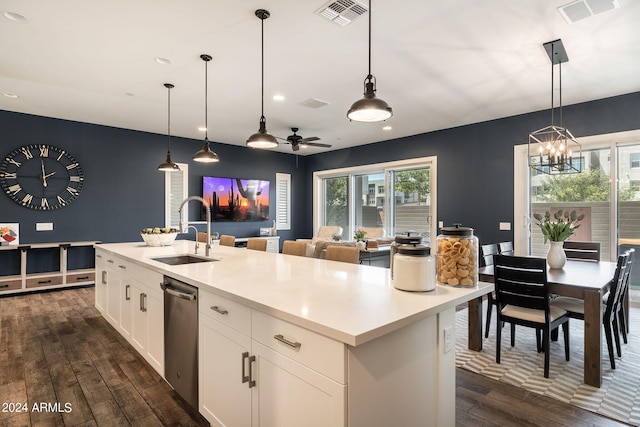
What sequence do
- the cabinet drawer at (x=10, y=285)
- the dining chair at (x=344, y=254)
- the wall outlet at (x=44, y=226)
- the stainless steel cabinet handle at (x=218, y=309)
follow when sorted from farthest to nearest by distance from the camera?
the wall outlet at (x=44, y=226), the cabinet drawer at (x=10, y=285), the dining chair at (x=344, y=254), the stainless steel cabinet handle at (x=218, y=309)

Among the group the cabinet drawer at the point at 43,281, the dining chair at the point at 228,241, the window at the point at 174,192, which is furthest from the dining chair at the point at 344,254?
the cabinet drawer at the point at 43,281

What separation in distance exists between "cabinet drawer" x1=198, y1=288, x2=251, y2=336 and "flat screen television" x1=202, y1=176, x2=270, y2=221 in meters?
5.39

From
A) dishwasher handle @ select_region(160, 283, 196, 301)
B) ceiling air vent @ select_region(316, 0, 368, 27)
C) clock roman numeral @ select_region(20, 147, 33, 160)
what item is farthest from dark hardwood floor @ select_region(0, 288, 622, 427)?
clock roman numeral @ select_region(20, 147, 33, 160)

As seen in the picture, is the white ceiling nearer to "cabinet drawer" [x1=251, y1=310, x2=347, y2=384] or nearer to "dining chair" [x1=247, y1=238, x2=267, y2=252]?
"dining chair" [x1=247, y1=238, x2=267, y2=252]

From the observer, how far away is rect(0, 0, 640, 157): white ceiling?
8.50 feet

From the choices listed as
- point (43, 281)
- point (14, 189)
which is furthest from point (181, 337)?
point (14, 189)

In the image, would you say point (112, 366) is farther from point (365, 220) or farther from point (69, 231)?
point (365, 220)

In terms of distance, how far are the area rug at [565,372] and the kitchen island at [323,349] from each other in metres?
1.29

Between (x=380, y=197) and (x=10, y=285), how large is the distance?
21.7 feet

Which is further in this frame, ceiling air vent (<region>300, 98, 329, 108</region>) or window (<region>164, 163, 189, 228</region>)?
window (<region>164, 163, 189, 228</region>)

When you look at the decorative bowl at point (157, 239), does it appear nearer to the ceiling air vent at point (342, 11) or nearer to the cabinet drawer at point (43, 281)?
the cabinet drawer at point (43, 281)

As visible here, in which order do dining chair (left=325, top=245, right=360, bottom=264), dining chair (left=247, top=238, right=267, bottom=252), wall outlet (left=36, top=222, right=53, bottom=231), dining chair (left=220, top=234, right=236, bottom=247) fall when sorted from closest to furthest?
dining chair (left=325, top=245, right=360, bottom=264) → dining chair (left=247, top=238, right=267, bottom=252) → dining chair (left=220, top=234, right=236, bottom=247) → wall outlet (left=36, top=222, right=53, bottom=231)

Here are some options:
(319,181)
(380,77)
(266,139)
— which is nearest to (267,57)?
(266,139)

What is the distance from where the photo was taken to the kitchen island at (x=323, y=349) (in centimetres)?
117
